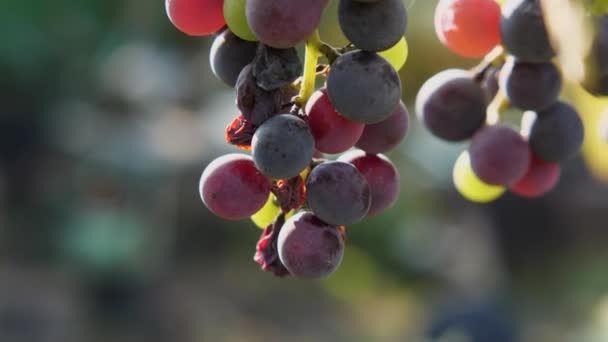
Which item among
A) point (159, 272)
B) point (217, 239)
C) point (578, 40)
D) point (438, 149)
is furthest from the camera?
point (217, 239)

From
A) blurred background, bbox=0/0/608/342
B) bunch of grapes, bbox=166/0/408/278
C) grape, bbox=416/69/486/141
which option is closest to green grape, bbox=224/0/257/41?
bunch of grapes, bbox=166/0/408/278

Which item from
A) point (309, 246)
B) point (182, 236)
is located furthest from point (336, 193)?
point (182, 236)

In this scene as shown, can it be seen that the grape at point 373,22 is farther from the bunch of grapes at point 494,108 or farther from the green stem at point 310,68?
the bunch of grapes at point 494,108

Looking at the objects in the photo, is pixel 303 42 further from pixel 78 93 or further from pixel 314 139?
pixel 78 93

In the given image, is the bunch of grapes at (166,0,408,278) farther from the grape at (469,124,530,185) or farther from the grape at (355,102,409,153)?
the grape at (469,124,530,185)

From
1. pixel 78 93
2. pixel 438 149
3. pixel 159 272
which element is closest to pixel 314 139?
pixel 438 149

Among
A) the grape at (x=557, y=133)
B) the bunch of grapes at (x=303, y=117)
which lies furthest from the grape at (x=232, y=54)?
the grape at (x=557, y=133)
